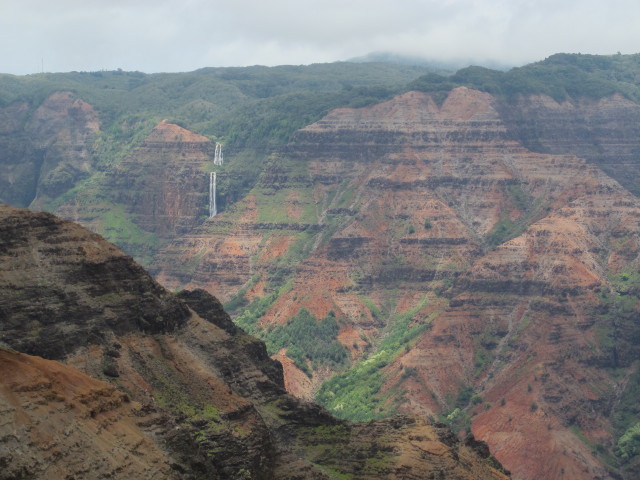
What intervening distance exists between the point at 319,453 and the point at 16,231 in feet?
76.1

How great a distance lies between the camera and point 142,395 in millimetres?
92875

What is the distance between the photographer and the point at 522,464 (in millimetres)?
150625

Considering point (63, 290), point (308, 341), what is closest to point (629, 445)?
point (308, 341)

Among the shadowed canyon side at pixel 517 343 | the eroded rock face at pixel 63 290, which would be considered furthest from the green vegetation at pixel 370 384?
the eroded rock face at pixel 63 290

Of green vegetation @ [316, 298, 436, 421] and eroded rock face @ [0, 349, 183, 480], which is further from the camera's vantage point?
green vegetation @ [316, 298, 436, 421]

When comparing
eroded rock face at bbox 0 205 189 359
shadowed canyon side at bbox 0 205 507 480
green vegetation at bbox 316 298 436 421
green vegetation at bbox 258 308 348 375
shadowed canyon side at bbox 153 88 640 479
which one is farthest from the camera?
green vegetation at bbox 258 308 348 375

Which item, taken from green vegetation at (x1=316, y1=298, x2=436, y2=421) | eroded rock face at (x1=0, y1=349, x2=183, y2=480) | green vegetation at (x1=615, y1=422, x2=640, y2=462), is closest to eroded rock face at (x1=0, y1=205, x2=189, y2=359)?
eroded rock face at (x1=0, y1=349, x2=183, y2=480)

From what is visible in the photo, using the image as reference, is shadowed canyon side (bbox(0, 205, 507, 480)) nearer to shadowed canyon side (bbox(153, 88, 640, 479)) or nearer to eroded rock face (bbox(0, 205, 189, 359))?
eroded rock face (bbox(0, 205, 189, 359))

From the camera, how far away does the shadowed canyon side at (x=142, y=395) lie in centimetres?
7506

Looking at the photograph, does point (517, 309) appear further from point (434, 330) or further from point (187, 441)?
point (187, 441)

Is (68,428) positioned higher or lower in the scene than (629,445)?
higher

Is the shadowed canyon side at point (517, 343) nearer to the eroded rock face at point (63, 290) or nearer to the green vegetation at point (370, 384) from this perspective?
the green vegetation at point (370, 384)

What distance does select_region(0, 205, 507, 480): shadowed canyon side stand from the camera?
75062 mm

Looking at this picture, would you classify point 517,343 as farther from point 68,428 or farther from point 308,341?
point 68,428
